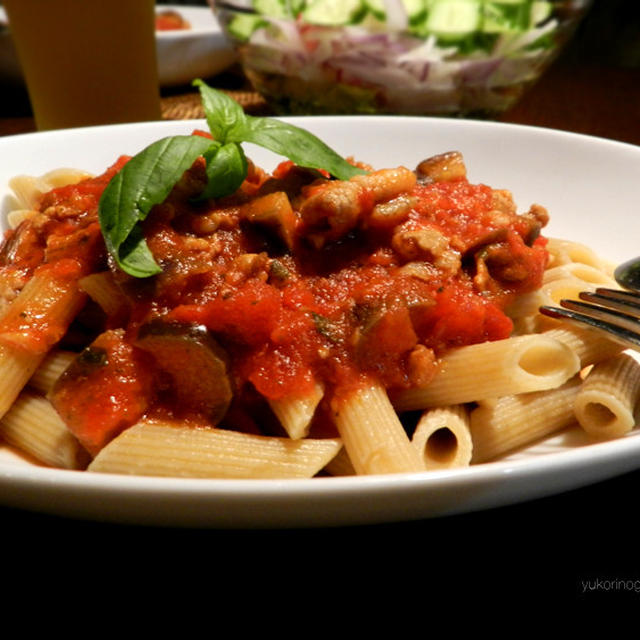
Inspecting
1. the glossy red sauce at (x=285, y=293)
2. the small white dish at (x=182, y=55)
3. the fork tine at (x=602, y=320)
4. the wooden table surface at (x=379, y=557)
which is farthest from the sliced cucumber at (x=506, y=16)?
the wooden table surface at (x=379, y=557)

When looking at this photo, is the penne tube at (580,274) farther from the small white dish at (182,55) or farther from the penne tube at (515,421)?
the small white dish at (182,55)

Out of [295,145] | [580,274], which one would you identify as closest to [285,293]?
[295,145]

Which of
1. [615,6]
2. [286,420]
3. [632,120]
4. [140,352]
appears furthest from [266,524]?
[615,6]

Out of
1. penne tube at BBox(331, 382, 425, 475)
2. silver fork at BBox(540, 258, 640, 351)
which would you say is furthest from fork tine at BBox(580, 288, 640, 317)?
penne tube at BBox(331, 382, 425, 475)

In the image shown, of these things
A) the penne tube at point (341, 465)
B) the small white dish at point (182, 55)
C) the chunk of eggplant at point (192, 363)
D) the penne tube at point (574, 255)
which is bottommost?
the small white dish at point (182, 55)

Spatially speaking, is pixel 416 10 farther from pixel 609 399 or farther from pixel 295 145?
pixel 609 399
